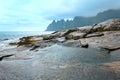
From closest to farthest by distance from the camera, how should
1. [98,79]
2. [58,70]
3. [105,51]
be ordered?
[98,79] → [58,70] → [105,51]

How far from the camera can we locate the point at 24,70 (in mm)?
14797

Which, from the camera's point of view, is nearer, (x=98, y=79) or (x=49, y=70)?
(x=98, y=79)

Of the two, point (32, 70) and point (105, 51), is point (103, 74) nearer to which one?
point (32, 70)

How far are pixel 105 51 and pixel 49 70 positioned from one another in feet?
29.9

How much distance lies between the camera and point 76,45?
25.7 m

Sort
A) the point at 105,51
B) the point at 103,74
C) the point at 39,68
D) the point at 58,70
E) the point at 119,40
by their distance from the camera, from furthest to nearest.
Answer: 1. the point at 119,40
2. the point at 105,51
3. the point at 39,68
4. the point at 58,70
5. the point at 103,74

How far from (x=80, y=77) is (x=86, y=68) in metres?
2.18

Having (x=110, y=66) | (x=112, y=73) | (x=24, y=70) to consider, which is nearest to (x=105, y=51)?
(x=110, y=66)

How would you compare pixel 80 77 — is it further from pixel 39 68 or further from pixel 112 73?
pixel 39 68

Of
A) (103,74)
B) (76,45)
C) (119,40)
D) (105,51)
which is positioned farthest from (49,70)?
(119,40)

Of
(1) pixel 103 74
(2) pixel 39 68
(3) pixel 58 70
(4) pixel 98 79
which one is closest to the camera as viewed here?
(4) pixel 98 79

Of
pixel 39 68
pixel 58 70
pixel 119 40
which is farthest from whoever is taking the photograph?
pixel 119 40

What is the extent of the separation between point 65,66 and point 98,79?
4068mm

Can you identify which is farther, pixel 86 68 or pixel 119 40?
pixel 119 40
